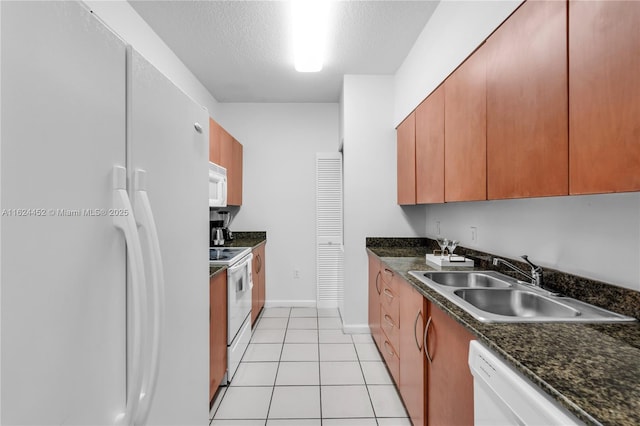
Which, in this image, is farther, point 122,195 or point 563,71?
point 563,71

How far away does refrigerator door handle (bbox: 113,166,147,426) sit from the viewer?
0.66 m

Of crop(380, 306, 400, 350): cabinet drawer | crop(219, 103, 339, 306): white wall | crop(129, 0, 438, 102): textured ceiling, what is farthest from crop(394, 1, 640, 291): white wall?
crop(219, 103, 339, 306): white wall

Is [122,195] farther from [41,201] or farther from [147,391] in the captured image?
[147,391]

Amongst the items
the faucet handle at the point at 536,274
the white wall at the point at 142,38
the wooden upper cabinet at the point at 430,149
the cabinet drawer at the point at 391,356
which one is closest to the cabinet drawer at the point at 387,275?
the cabinet drawer at the point at 391,356

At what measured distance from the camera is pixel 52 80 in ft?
1.73

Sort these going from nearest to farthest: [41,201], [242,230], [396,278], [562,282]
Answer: [41,201] → [562,282] → [396,278] → [242,230]

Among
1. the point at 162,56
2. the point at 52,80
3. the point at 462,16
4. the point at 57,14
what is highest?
the point at 162,56

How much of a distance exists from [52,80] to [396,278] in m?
1.95

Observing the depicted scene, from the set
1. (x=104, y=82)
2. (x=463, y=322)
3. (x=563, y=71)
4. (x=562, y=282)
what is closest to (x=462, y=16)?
(x=563, y=71)

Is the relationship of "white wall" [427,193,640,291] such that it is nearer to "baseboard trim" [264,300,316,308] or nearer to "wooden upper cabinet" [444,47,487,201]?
"wooden upper cabinet" [444,47,487,201]

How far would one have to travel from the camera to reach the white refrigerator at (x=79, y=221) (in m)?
0.48

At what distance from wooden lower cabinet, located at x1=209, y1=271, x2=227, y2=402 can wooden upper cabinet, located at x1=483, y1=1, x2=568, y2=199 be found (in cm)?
171

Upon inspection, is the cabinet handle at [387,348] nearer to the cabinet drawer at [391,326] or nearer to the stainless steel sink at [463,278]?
the cabinet drawer at [391,326]

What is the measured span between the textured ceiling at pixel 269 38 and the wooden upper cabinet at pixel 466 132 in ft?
2.78
